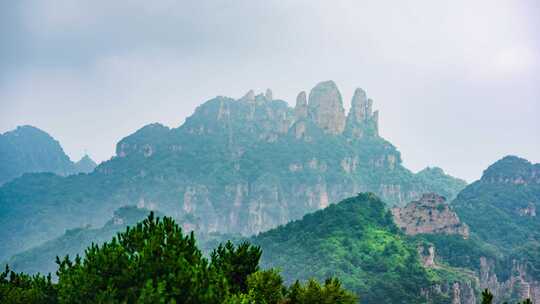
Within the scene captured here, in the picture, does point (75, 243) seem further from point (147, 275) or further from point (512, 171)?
point (147, 275)

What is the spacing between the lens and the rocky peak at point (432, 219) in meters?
135

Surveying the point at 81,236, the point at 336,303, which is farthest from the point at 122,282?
the point at 81,236

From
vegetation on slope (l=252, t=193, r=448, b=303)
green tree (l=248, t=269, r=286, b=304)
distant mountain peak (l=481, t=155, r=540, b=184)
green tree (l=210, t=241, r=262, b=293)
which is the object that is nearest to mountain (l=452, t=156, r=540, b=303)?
distant mountain peak (l=481, t=155, r=540, b=184)

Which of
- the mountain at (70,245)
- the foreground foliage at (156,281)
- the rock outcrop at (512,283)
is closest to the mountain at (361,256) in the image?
the rock outcrop at (512,283)

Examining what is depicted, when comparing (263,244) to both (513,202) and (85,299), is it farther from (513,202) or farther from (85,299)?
(85,299)

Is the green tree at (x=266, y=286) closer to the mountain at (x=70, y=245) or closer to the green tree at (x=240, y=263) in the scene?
the green tree at (x=240, y=263)

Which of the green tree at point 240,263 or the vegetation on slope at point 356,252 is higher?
the vegetation on slope at point 356,252

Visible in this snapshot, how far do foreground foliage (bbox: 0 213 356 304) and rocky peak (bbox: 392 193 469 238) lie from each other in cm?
11087

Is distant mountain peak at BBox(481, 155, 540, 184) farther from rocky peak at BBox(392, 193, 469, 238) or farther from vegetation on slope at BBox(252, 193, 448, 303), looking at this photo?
vegetation on slope at BBox(252, 193, 448, 303)

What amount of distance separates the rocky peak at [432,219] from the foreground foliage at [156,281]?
111 m

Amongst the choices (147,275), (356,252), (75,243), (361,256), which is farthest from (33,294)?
(75,243)

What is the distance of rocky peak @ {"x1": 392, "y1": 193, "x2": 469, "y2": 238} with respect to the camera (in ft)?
444

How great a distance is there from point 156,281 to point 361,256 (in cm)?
9084

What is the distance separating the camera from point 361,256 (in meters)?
112
